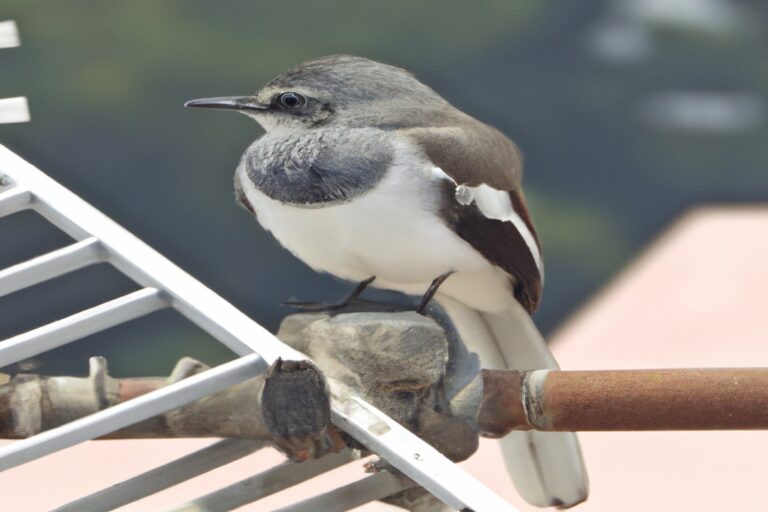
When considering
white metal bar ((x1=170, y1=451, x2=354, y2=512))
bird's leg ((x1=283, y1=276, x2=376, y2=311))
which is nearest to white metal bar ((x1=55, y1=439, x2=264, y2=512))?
white metal bar ((x1=170, y1=451, x2=354, y2=512))

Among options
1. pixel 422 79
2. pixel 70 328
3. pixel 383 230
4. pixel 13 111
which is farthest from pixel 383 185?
pixel 422 79

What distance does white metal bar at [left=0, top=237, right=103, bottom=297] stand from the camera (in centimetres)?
103

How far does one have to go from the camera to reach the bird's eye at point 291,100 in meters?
1.41

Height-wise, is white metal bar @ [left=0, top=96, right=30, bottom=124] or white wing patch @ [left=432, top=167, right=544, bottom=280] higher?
white metal bar @ [left=0, top=96, right=30, bottom=124]

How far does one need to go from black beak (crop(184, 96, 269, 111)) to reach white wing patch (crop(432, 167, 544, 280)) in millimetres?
180

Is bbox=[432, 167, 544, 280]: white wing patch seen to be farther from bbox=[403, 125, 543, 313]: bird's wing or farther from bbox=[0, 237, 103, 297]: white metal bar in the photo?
bbox=[0, 237, 103, 297]: white metal bar

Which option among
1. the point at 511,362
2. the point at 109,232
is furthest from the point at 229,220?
the point at 109,232

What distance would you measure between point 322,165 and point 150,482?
415mm

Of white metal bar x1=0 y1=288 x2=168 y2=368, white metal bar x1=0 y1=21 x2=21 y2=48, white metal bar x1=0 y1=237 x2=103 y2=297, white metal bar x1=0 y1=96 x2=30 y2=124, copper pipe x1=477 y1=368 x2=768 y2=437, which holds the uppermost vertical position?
white metal bar x1=0 y1=21 x2=21 y2=48

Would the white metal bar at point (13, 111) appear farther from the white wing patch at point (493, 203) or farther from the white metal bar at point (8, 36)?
the white wing patch at point (493, 203)

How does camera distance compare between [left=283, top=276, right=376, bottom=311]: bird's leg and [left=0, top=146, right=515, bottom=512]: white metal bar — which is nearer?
[left=0, top=146, right=515, bottom=512]: white metal bar

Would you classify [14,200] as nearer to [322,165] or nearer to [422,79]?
[322,165]

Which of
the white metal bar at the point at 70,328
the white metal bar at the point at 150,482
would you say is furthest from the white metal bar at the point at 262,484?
the white metal bar at the point at 70,328

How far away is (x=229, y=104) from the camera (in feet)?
4.60
